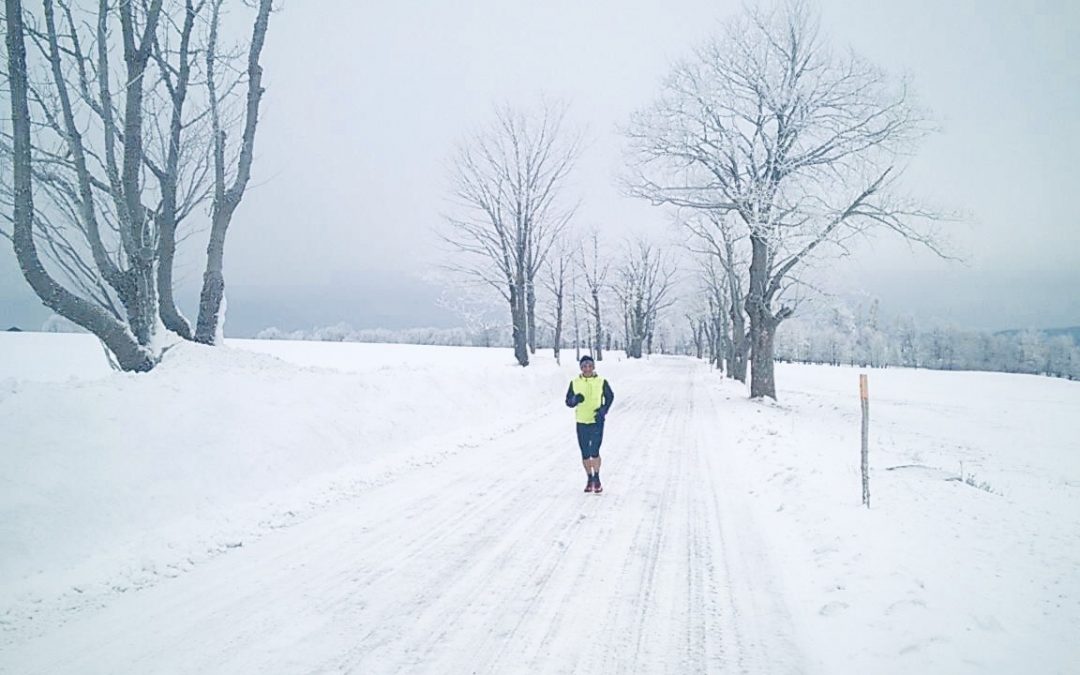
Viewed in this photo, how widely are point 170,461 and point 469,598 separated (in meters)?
4.73

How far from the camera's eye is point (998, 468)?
1375 cm

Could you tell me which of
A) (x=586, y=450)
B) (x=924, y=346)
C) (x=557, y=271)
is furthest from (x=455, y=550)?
(x=924, y=346)

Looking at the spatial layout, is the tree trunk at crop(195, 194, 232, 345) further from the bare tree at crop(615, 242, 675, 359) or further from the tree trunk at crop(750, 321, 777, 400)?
the bare tree at crop(615, 242, 675, 359)

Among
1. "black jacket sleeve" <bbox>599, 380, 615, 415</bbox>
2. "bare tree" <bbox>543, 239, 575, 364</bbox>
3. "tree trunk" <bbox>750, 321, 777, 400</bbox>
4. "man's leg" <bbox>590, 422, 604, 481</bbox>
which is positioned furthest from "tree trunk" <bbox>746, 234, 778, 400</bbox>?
"bare tree" <bbox>543, 239, 575, 364</bbox>

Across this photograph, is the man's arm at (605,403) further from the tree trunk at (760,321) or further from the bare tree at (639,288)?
the bare tree at (639,288)

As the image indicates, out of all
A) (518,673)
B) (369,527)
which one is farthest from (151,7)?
(518,673)

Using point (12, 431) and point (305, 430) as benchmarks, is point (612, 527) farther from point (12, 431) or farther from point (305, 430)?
point (12, 431)

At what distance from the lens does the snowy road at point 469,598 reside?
13.0 ft

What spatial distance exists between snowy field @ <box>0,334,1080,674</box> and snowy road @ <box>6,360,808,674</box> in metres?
0.03

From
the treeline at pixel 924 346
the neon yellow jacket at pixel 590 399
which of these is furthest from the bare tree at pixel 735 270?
the treeline at pixel 924 346

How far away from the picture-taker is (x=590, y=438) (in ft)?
28.1

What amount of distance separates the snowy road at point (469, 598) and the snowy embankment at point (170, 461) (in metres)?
0.63

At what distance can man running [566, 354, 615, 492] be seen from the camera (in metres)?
8.45

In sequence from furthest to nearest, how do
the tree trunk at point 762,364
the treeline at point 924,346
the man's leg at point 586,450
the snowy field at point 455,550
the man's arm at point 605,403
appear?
the treeline at point 924,346, the tree trunk at point 762,364, the man's arm at point 605,403, the man's leg at point 586,450, the snowy field at point 455,550
